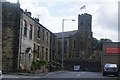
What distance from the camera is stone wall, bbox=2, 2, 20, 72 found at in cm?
2422

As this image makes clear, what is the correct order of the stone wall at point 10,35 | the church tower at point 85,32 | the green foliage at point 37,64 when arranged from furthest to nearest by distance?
the church tower at point 85,32, the green foliage at point 37,64, the stone wall at point 10,35

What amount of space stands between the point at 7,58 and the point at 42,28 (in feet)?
38.7

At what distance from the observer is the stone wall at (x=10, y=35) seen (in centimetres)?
2422

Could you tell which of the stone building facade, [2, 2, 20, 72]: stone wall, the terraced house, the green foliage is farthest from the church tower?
[2, 2, 20, 72]: stone wall

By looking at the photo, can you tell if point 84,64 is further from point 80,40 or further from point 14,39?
point 14,39

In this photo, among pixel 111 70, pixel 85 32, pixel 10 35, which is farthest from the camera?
pixel 85 32

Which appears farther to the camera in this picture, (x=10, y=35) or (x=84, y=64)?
(x=84, y=64)

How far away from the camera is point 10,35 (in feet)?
81.6

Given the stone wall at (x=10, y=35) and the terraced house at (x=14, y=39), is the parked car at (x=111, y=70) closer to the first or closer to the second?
the terraced house at (x=14, y=39)

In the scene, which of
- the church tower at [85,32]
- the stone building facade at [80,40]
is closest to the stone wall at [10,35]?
the stone building facade at [80,40]

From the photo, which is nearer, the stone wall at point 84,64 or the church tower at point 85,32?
the stone wall at point 84,64

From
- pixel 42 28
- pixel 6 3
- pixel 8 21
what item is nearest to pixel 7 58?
pixel 8 21

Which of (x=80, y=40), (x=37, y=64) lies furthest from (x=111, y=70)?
(x=80, y=40)

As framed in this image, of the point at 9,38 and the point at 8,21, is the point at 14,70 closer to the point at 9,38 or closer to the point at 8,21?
the point at 9,38
